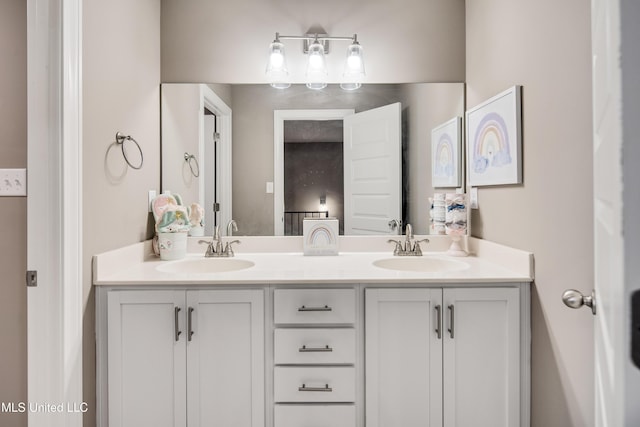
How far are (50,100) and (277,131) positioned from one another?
1134 millimetres

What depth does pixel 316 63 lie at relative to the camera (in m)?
2.11

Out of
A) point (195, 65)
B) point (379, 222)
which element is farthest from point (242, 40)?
point (379, 222)

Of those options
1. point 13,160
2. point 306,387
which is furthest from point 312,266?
point 13,160

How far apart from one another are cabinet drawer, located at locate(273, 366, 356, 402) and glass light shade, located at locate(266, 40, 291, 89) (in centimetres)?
155

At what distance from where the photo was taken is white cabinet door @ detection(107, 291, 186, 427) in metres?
1.46

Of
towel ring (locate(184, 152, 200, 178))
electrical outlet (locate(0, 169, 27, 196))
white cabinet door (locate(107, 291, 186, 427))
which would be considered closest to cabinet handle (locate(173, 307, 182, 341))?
white cabinet door (locate(107, 291, 186, 427))

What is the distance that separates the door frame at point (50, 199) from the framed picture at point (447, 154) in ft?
5.81

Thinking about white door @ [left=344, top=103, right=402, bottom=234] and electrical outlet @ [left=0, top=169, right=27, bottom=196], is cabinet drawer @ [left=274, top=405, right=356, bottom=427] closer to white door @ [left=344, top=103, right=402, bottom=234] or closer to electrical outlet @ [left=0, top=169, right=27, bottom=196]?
white door @ [left=344, top=103, right=402, bottom=234]

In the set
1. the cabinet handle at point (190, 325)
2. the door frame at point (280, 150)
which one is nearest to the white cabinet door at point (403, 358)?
the cabinet handle at point (190, 325)

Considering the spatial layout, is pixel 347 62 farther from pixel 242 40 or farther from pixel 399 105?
pixel 242 40

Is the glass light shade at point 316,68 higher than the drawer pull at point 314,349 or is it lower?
higher

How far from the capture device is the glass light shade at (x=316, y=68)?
2100 millimetres

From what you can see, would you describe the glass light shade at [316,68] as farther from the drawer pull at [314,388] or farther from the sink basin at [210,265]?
the drawer pull at [314,388]

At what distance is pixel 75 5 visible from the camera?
133 centimetres
